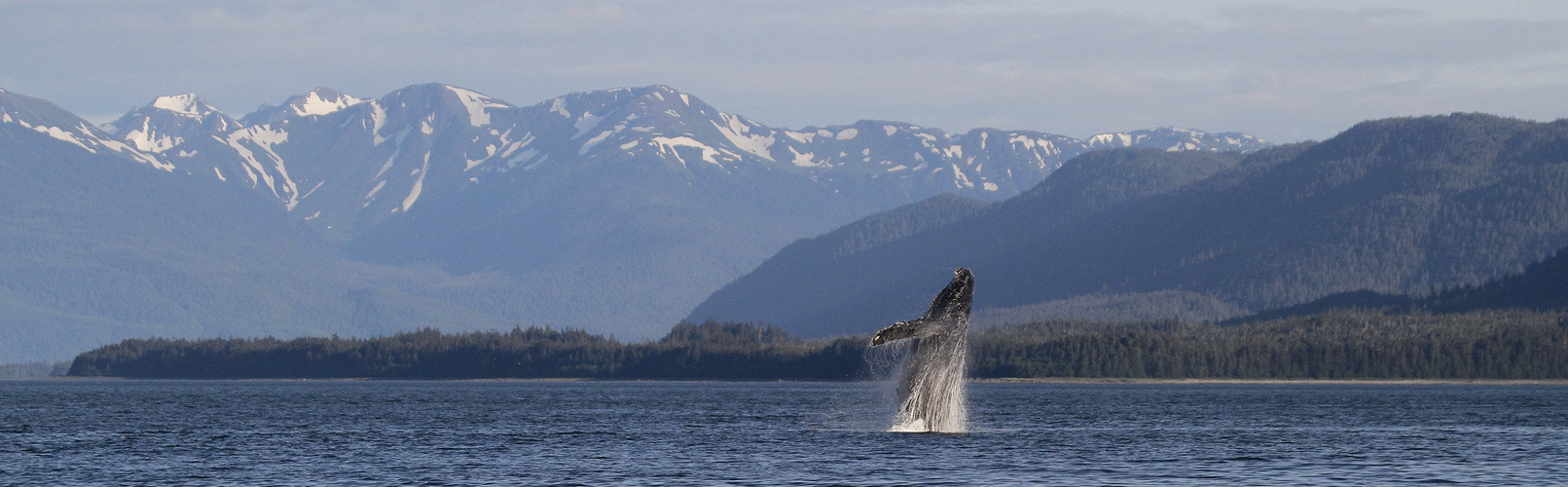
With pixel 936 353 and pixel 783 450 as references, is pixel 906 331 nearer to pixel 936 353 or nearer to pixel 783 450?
pixel 936 353

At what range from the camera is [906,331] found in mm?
95375

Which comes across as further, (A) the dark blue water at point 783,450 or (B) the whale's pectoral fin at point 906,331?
(A) the dark blue water at point 783,450

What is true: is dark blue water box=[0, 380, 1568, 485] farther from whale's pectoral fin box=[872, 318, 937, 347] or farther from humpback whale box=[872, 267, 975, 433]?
whale's pectoral fin box=[872, 318, 937, 347]

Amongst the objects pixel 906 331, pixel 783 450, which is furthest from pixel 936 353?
pixel 783 450

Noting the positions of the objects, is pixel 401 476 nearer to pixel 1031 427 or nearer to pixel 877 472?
pixel 877 472

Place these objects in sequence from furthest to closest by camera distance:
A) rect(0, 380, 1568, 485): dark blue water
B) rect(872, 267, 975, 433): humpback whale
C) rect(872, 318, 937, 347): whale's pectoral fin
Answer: rect(0, 380, 1568, 485): dark blue water, rect(872, 267, 975, 433): humpback whale, rect(872, 318, 937, 347): whale's pectoral fin

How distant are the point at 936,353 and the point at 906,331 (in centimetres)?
742

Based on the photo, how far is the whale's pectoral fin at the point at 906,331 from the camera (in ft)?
297

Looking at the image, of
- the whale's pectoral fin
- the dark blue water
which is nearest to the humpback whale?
the whale's pectoral fin

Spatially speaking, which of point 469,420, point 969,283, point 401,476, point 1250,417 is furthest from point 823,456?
point 1250,417

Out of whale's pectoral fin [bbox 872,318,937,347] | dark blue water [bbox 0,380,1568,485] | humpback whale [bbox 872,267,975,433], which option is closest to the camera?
whale's pectoral fin [bbox 872,318,937,347]

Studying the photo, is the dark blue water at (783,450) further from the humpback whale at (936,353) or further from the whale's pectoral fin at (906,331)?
the whale's pectoral fin at (906,331)

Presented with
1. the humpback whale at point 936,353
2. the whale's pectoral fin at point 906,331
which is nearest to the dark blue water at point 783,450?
the humpback whale at point 936,353

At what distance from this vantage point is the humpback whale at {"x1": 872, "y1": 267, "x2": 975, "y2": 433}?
98.3 meters
